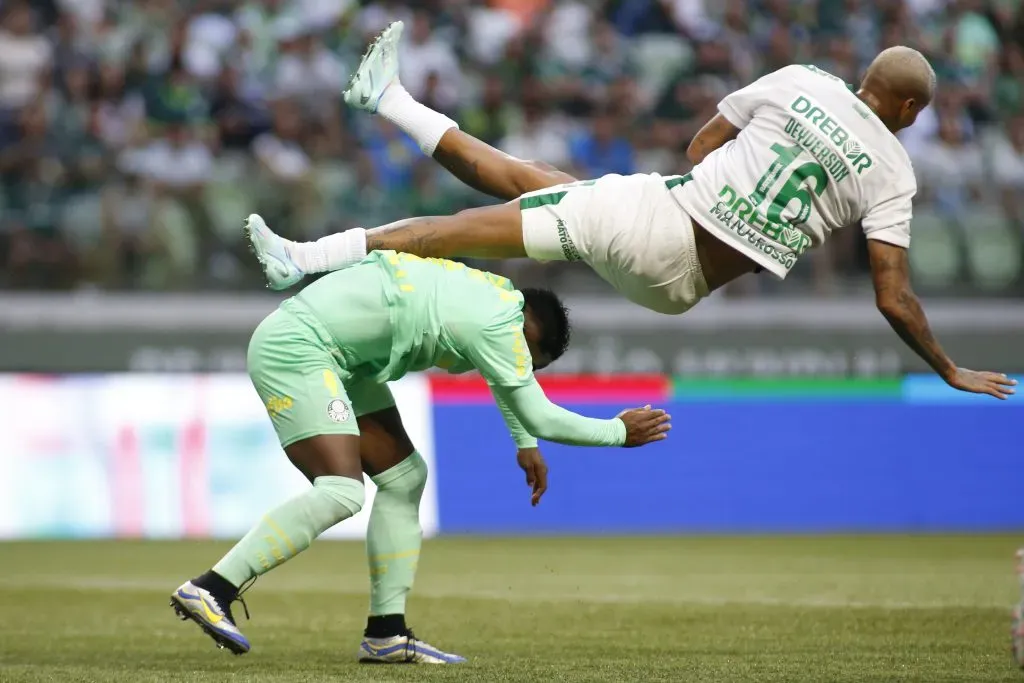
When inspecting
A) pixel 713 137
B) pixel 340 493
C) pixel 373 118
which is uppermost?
pixel 373 118

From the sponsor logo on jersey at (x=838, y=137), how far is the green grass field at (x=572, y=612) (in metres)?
2.20

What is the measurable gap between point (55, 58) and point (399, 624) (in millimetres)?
10302

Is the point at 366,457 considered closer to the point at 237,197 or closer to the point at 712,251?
the point at 712,251

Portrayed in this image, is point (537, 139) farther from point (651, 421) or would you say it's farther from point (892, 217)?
point (651, 421)

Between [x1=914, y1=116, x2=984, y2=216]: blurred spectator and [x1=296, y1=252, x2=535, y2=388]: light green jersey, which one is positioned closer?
[x1=296, y1=252, x2=535, y2=388]: light green jersey

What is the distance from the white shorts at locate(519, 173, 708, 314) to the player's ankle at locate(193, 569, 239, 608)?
6.73ft

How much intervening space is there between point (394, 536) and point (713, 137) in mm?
2406

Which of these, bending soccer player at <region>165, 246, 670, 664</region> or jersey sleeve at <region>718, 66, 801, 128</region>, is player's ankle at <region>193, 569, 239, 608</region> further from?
jersey sleeve at <region>718, 66, 801, 128</region>

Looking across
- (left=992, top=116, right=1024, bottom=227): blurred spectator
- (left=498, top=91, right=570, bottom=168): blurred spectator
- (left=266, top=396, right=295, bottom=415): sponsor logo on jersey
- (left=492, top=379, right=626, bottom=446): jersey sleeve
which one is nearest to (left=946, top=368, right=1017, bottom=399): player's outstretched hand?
(left=492, top=379, right=626, bottom=446): jersey sleeve

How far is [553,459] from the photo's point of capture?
48.5 ft

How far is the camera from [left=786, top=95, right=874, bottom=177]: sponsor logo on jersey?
22.9 feet

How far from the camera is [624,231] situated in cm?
713

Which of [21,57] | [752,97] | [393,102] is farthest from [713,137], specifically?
[21,57]

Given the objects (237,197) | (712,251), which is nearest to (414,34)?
(237,197)
